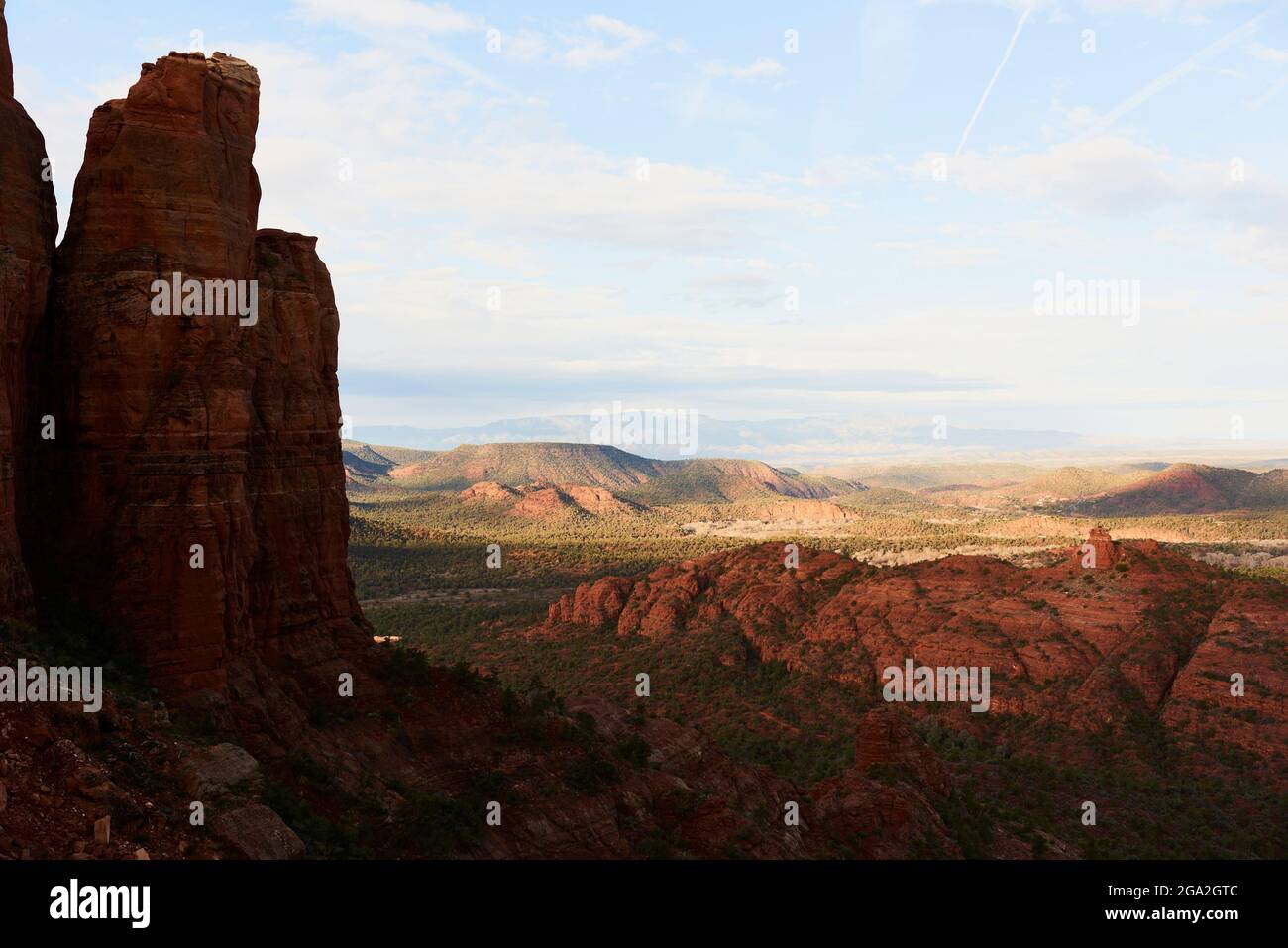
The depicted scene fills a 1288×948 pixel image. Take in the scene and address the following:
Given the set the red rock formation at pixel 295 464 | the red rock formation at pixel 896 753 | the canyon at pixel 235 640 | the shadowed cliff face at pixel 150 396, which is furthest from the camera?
the red rock formation at pixel 896 753

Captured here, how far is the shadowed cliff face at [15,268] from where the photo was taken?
1852cm

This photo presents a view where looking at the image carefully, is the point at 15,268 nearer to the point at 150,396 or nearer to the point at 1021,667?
the point at 150,396

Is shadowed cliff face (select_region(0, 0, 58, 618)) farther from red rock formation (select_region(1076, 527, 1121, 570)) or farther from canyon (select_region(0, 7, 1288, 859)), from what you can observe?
red rock formation (select_region(1076, 527, 1121, 570))

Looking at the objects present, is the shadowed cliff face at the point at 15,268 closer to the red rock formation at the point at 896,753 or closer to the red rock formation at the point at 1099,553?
the red rock formation at the point at 896,753

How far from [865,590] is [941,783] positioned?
111ft

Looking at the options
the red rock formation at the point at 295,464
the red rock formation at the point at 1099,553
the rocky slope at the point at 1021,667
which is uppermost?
the red rock formation at the point at 295,464

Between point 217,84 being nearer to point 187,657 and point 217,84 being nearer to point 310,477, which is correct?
point 310,477

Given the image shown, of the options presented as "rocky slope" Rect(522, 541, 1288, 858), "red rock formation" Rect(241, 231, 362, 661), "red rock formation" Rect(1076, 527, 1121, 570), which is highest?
"red rock formation" Rect(241, 231, 362, 661)

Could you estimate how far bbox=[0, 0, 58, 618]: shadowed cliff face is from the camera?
729 inches

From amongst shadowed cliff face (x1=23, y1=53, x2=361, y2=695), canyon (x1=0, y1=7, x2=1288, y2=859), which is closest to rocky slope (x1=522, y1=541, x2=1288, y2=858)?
canyon (x1=0, y1=7, x2=1288, y2=859)

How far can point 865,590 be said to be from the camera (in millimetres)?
70000

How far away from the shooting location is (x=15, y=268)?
748 inches

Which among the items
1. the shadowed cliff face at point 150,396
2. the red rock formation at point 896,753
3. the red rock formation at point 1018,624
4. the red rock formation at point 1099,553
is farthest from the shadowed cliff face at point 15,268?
the red rock formation at point 1099,553
